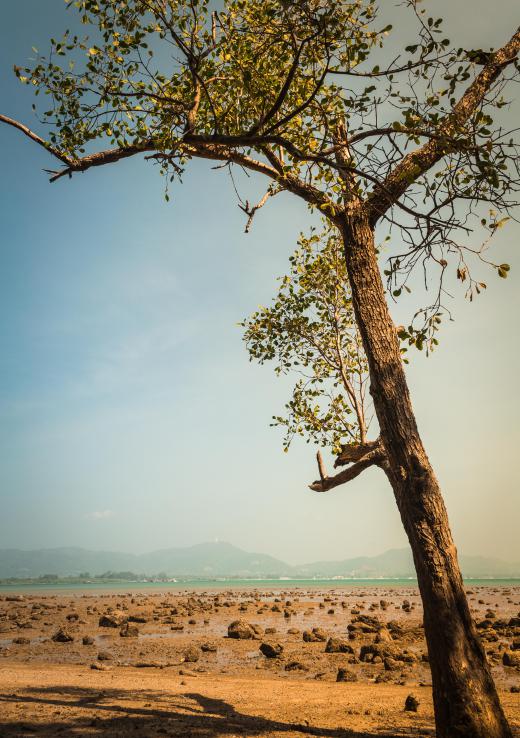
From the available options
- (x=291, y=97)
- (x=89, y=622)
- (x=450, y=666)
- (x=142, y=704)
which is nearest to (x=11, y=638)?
(x=89, y=622)

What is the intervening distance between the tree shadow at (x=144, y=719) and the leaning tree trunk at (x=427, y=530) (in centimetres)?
163

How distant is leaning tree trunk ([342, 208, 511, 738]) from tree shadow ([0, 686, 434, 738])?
163 cm

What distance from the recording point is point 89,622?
2770 centimetres

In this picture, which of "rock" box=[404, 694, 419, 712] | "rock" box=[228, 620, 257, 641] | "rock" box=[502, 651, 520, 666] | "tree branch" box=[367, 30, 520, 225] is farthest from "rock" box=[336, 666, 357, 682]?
"tree branch" box=[367, 30, 520, 225]

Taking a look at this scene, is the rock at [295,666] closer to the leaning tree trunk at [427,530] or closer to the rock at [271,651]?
the rock at [271,651]

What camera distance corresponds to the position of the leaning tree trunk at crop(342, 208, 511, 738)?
6.20 metres

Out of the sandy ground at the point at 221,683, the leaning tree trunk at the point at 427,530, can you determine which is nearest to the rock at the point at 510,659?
the sandy ground at the point at 221,683

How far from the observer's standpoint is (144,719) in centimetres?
814

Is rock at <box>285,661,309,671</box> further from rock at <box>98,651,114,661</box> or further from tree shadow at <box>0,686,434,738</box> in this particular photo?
rock at <box>98,651,114,661</box>

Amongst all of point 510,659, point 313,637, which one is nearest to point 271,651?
point 313,637

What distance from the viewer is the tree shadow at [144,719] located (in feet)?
24.0

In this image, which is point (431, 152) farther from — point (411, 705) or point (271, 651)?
point (271, 651)

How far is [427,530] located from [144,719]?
228 inches

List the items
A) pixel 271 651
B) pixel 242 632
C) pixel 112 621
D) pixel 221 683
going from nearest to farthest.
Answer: pixel 221 683, pixel 271 651, pixel 242 632, pixel 112 621
